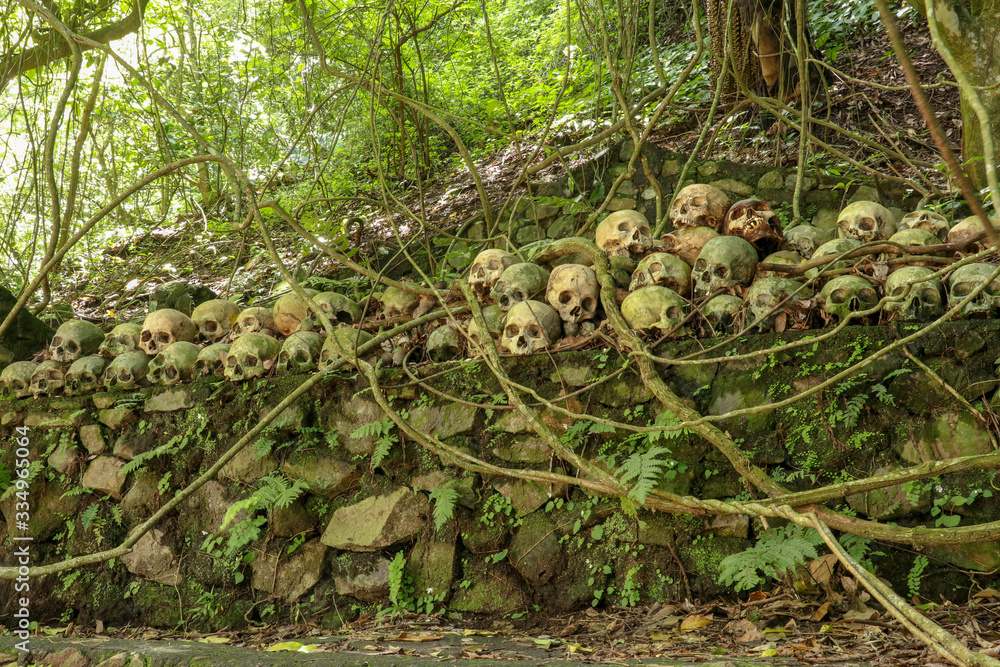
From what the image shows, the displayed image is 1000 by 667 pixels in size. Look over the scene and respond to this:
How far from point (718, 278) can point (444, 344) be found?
1308mm

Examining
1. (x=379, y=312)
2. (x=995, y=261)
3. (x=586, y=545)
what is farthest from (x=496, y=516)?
(x=995, y=261)

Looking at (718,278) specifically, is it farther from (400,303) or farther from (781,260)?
(400,303)

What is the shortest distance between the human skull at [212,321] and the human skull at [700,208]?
104 inches

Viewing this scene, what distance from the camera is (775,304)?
2.88 m

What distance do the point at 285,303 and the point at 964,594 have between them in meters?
3.34

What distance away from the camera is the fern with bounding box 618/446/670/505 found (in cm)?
260

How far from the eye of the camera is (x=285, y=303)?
3.98 metres

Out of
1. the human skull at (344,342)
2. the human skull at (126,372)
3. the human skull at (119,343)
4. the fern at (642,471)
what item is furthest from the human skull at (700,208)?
the human skull at (119,343)

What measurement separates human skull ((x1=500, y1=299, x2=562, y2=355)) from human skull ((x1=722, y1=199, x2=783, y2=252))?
3.08ft

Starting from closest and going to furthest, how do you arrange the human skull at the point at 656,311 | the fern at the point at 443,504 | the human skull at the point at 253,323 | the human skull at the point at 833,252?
the human skull at the point at 833,252
the human skull at the point at 656,311
the fern at the point at 443,504
the human skull at the point at 253,323

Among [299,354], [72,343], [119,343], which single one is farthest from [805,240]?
[72,343]

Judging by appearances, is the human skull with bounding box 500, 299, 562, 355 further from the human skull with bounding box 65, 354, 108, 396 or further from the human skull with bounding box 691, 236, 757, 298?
the human skull with bounding box 65, 354, 108, 396

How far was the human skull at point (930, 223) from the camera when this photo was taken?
9.97ft

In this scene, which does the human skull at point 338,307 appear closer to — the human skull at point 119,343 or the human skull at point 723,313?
the human skull at point 119,343
